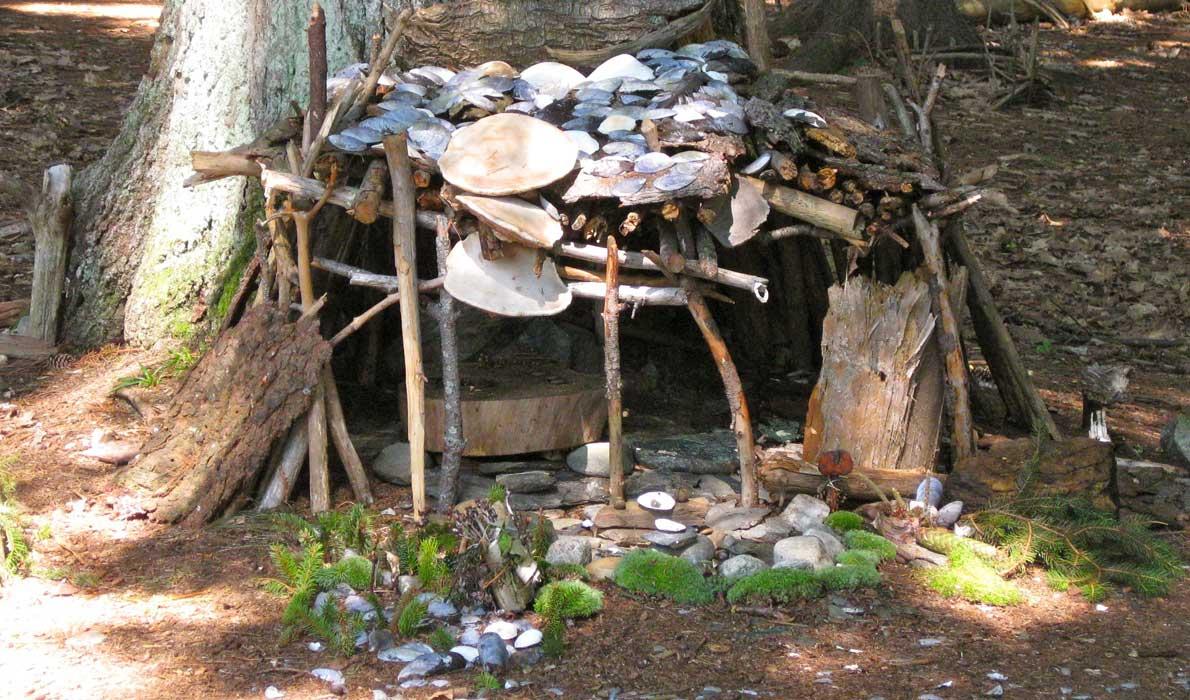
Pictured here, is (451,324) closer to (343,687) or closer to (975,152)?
(343,687)

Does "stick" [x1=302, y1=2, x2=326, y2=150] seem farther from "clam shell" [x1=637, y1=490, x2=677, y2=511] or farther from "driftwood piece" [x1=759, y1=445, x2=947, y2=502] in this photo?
"driftwood piece" [x1=759, y1=445, x2=947, y2=502]

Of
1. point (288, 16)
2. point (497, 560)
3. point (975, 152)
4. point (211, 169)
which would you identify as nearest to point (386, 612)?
point (497, 560)

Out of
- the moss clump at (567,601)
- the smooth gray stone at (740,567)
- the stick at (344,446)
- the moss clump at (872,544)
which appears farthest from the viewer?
the stick at (344,446)

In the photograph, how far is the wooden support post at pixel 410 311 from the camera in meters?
4.76

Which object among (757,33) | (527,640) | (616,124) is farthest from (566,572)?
(757,33)

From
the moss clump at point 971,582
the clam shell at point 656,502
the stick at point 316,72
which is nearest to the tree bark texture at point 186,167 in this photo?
the stick at point 316,72

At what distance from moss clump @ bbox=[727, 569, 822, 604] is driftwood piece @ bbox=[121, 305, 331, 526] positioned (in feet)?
6.11

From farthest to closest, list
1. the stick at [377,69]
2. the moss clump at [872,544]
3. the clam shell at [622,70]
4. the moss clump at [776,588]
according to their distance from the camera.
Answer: the clam shell at [622,70]
the stick at [377,69]
the moss clump at [872,544]
the moss clump at [776,588]

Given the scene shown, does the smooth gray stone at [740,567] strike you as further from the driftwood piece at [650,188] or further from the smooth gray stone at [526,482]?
the driftwood piece at [650,188]

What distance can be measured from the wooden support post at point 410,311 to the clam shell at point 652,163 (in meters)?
0.88

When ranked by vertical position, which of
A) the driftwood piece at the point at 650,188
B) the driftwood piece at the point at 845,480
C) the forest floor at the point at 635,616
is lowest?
the forest floor at the point at 635,616

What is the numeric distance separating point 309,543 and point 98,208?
308 centimetres

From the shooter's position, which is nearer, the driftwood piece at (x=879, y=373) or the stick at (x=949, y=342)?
the driftwood piece at (x=879, y=373)

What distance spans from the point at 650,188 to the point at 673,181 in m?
0.09
